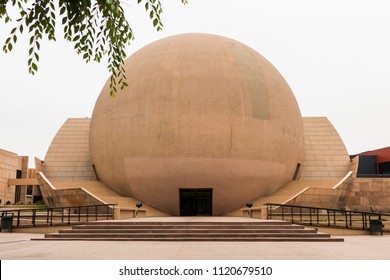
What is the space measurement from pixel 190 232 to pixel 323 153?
1961 cm

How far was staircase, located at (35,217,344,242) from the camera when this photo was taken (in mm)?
12227

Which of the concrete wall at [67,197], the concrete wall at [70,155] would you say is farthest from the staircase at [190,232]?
the concrete wall at [70,155]

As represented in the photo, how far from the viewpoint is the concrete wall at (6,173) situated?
39938 millimetres

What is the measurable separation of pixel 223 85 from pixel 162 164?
6090 mm

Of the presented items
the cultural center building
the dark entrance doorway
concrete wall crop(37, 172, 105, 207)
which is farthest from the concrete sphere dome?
concrete wall crop(37, 172, 105, 207)

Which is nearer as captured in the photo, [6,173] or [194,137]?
[194,137]

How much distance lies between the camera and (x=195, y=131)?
72.3 ft

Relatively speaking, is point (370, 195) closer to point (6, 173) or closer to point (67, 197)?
point (67, 197)

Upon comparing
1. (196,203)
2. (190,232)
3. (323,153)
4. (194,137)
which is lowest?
(196,203)

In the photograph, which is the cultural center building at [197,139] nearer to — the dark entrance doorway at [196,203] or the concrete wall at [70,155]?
the dark entrance doorway at [196,203]

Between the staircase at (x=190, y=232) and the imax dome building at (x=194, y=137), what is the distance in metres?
8.39

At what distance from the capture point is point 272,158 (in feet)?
76.7

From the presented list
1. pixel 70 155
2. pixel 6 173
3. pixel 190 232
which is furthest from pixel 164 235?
pixel 6 173

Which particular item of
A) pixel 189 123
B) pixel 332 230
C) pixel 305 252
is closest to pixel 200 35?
pixel 189 123
